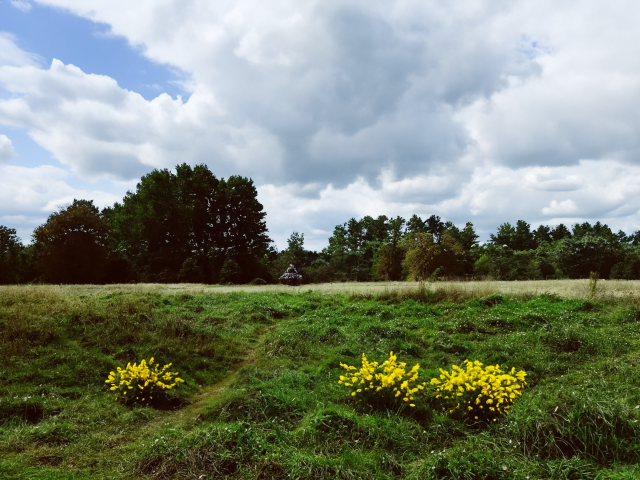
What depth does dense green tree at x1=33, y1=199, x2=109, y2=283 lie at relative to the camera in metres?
31.7

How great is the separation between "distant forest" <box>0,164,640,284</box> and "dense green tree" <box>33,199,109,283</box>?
0.08 meters

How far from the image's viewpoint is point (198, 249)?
4216cm

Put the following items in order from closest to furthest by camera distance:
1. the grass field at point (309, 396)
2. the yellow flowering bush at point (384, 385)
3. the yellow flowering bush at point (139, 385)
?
1. the grass field at point (309, 396)
2. the yellow flowering bush at point (384, 385)
3. the yellow flowering bush at point (139, 385)

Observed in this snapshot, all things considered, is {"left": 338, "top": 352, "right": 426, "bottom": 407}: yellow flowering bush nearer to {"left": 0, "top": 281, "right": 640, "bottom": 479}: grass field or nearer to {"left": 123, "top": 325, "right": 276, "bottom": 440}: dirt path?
{"left": 0, "top": 281, "right": 640, "bottom": 479}: grass field

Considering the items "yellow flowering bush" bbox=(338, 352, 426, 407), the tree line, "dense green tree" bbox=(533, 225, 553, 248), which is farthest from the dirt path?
"dense green tree" bbox=(533, 225, 553, 248)

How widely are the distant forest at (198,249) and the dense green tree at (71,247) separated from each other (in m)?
0.08

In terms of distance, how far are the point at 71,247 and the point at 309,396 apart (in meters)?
33.0

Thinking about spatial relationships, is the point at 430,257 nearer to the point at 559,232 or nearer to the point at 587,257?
the point at 587,257

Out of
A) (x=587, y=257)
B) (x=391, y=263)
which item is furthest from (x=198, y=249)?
(x=587, y=257)

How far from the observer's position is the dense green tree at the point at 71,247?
104 feet

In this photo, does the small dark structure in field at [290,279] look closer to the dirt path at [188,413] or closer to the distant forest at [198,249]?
the distant forest at [198,249]

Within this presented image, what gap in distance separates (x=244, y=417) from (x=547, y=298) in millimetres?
12011

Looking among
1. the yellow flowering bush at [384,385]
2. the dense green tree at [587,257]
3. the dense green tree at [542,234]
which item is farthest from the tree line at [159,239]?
the dense green tree at [542,234]

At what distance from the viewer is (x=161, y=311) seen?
13352 millimetres
